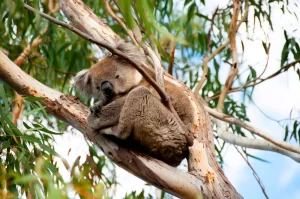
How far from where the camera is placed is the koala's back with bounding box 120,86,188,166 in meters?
2.86

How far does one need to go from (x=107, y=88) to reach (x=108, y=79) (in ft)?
0.32

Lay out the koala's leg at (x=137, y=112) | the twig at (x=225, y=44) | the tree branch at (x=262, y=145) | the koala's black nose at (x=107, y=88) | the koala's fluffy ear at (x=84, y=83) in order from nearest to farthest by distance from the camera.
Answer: the koala's leg at (x=137, y=112), the koala's black nose at (x=107, y=88), the koala's fluffy ear at (x=84, y=83), the tree branch at (x=262, y=145), the twig at (x=225, y=44)

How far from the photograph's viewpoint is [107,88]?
10.2 feet

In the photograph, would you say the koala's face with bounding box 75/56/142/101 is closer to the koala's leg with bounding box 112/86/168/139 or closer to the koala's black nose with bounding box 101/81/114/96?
the koala's black nose with bounding box 101/81/114/96

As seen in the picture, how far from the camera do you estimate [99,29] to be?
365 cm

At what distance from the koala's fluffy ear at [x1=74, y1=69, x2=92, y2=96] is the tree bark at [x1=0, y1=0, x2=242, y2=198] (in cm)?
26

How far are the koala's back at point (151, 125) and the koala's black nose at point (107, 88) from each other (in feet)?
0.76

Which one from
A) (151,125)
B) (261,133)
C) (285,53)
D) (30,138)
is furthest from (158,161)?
(285,53)

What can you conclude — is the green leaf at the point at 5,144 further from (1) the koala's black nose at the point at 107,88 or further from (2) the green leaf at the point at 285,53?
(2) the green leaf at the point at 285,53

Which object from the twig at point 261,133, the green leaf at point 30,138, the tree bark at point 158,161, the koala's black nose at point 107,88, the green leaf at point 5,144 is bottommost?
the green leaf at point 5,144

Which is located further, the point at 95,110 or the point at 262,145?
the point at 262,145

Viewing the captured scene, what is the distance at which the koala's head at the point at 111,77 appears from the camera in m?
3.17

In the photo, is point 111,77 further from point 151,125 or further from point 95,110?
point 151,125

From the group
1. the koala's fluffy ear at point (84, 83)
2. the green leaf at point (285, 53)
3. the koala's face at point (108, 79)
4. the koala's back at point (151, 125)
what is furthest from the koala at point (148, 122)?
the green leaf at point (285, 53)
